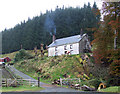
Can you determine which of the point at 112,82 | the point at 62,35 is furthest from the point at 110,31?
the point at 62,35

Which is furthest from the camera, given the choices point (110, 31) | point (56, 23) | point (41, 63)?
point (56, 23)

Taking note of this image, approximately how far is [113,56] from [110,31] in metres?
1.74

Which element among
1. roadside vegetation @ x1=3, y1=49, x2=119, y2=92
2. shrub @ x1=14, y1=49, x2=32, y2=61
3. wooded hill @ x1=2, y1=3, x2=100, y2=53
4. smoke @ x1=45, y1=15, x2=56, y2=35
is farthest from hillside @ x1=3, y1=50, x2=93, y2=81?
smoke @ x1=45, y1=15, x2=56, y2=35

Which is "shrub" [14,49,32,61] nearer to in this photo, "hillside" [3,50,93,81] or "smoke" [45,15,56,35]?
"hillside" [3,50,93,81]

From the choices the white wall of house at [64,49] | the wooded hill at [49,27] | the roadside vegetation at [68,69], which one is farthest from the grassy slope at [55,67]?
the wooded hill at [49,27]

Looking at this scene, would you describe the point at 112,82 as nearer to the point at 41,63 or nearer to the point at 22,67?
the point at 41,63

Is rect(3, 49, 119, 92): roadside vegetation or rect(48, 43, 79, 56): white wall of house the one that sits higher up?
rect(48, 43, 79, 56): white wall of house

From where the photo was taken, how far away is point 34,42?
1208 inches

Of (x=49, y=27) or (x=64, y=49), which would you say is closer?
(x=64, y=49)

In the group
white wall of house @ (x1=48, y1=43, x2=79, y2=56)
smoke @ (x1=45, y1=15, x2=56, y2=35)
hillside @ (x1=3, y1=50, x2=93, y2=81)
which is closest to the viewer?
hillside @ (x1=3, y1=50, x2=93, y2=81)

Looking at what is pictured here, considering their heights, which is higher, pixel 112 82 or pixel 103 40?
pixel 103 40

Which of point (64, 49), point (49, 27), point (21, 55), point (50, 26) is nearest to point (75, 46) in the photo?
point (64, 49)

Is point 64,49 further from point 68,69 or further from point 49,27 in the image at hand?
point 49,27

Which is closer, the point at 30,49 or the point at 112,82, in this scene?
the point at 112,82
